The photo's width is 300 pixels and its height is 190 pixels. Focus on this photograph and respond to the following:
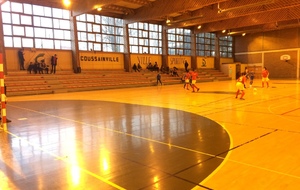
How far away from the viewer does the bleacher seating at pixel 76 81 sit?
66.5 ft

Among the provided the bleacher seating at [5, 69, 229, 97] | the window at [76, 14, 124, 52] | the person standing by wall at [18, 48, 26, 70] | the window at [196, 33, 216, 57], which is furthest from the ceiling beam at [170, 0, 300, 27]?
the person standing by wall at [18, 48, 26, 70]

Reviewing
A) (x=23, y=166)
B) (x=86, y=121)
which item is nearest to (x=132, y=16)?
(x=86, y=121)

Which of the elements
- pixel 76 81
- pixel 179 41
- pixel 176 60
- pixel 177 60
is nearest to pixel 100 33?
pixel 76 81

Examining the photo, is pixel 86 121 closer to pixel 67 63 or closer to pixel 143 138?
pixel 143 138

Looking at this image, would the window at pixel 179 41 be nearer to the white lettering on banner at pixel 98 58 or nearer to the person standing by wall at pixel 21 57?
the white lettering on banner at pixel 98 58

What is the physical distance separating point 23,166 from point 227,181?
3341 millimetres

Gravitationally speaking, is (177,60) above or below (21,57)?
above

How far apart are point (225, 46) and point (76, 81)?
29234mm

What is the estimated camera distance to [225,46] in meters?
44.2

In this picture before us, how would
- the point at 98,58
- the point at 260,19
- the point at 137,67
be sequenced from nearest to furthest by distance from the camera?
the point at 98,58, the point at 260,19, the point at 137,67

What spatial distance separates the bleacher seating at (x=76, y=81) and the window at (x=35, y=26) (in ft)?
9.86

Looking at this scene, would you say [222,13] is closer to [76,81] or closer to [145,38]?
[145,38]

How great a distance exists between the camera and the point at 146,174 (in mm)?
3951

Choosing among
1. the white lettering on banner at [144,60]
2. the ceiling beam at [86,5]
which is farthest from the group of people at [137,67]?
the ceiling beam at [86,5]
